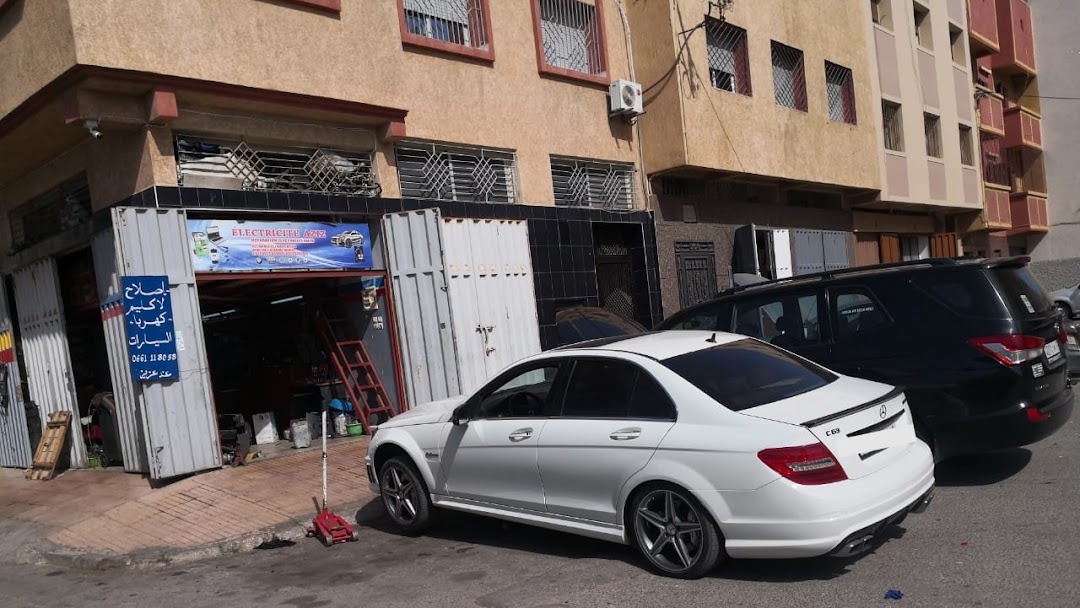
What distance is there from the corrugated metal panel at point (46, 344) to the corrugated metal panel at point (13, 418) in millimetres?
166

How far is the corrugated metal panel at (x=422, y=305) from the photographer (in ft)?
35.3

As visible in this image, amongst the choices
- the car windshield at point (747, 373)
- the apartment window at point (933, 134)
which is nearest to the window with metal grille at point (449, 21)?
the car windshield at point (747, 373)

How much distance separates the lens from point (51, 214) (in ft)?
37.0

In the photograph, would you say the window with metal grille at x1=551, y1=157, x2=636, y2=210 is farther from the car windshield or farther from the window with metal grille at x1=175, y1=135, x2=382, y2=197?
the car windshield

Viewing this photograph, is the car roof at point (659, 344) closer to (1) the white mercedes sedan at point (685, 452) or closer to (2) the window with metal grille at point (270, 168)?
(1) the white mercedes sedan at point (685, 452)

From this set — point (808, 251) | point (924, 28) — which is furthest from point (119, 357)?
point (924, 28)

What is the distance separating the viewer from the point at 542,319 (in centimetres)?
1289

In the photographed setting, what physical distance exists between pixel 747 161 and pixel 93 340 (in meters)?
11.1

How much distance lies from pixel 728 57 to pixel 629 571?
41.6ft

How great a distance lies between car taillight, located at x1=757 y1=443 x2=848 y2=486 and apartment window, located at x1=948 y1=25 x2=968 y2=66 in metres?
24.8

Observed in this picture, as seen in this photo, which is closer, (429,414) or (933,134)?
(429,414)

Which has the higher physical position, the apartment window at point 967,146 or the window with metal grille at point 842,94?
the window with metal grille at point 842,94

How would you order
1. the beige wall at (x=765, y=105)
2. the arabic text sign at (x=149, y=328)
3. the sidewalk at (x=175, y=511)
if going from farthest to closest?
the beige wall at (x=765, y=105)
the arabic text sign at (x=149, y=328)
the sidewalk at (x=175, y=511)

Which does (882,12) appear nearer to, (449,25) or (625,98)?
(625,98)
